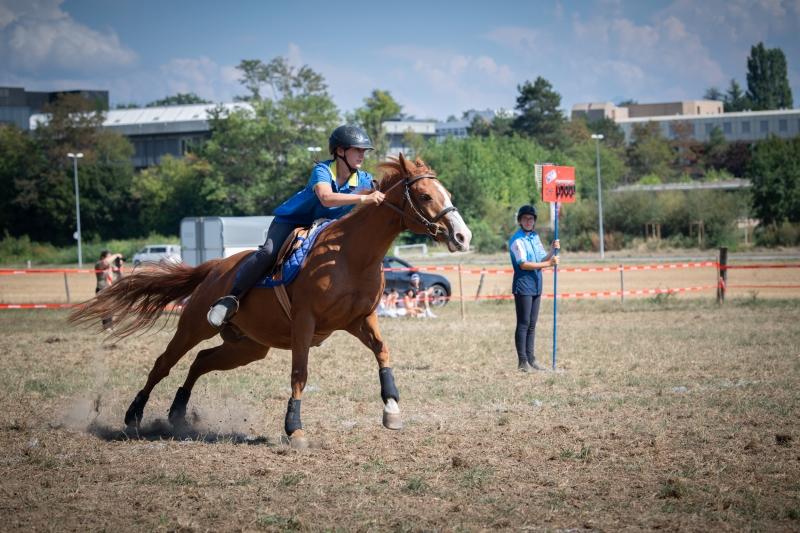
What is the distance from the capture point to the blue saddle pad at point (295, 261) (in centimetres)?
809

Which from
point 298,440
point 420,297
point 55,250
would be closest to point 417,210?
point 298,440

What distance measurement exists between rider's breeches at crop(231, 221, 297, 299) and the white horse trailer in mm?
22639

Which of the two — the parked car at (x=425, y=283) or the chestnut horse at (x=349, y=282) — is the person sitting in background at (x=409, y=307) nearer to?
the parked car at (x=425, y=283)

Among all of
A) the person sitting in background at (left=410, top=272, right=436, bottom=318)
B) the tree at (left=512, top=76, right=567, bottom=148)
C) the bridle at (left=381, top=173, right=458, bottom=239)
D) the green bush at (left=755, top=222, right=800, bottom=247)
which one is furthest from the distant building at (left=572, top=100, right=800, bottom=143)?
the bridle at (left=381, top=173, right=458, bottom=239)

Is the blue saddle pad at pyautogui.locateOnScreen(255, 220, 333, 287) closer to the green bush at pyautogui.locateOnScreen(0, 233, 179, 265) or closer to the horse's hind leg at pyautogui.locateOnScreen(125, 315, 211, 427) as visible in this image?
the horse's hind leg at pyautogui.locateOnScreen(125, 315, 211, 427)

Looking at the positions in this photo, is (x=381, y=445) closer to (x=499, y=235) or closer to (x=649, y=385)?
(x=649, y=385)

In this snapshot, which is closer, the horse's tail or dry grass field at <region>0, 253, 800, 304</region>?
the horse's tail

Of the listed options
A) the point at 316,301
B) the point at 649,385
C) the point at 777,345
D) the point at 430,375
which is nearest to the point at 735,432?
the point at 649,385

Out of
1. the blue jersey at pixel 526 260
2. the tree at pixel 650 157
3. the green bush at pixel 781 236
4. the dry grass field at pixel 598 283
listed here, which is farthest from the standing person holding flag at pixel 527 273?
the tree at pixel 650 157

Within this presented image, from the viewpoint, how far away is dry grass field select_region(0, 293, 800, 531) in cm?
586

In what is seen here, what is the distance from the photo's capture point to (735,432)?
8.16m

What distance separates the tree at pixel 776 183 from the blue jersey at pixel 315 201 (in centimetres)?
5557

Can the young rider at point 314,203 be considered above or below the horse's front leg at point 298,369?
above

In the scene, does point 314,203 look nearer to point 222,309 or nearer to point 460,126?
point 222,309
